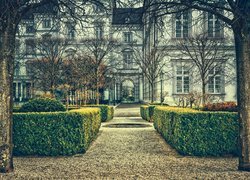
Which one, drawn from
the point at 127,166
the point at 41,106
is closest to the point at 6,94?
the point at 41,106

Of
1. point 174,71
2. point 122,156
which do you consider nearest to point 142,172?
point 122,156

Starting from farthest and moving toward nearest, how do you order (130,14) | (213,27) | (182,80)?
1. (182,80)
2. (213,27)
3. (130,14)

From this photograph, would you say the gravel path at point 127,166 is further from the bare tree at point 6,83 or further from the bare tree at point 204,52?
the bare tree at point 204,52

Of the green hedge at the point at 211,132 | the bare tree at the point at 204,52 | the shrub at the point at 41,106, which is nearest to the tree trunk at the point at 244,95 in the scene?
the green hedge at the point at 211,132

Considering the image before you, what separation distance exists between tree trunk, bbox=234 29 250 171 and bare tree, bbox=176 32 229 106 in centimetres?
1521

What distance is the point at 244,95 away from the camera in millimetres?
6055

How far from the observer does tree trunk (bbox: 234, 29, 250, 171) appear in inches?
236

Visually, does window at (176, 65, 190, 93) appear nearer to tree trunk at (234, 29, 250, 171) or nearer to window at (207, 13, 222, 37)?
window at (207, 13, 222, 37)

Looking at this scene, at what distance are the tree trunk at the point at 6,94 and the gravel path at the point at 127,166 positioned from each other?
1.36 feet

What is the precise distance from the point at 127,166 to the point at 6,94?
3106mm

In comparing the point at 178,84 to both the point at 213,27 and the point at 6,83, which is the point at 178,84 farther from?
the point at 6,83

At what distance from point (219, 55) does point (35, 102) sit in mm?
20878

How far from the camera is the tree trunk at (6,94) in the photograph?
20.2 ft

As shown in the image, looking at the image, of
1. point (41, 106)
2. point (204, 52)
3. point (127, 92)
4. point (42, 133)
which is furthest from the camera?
point (127, 92)
